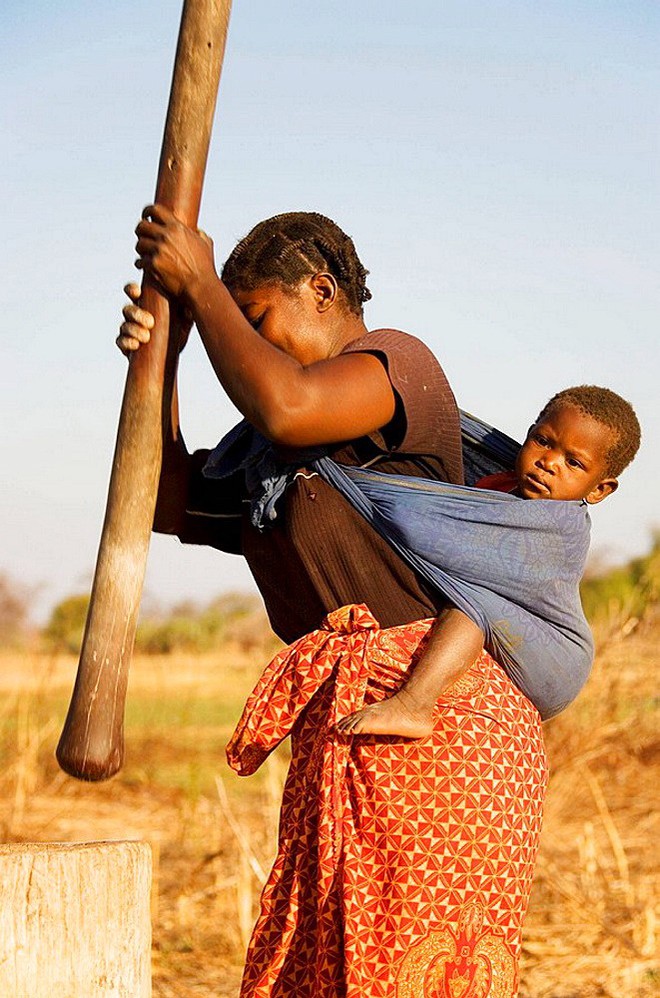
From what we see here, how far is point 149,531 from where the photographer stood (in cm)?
241

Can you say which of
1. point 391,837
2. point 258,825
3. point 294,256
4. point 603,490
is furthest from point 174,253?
point 258,825

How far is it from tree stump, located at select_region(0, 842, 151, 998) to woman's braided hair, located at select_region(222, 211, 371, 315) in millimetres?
1112

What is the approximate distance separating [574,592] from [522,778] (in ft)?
1.33

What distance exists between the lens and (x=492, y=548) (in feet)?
8.35

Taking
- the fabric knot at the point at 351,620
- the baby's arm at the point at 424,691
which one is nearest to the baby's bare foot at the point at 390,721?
the baby's arm at the point at 424,691

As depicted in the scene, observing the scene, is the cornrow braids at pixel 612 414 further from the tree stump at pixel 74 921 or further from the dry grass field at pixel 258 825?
the dry grass field at pixel 258 825

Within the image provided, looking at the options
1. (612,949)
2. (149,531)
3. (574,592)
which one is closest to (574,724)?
(612,949)

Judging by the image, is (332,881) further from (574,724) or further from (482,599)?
(574,724)

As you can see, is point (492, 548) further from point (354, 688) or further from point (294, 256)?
point (294, 256)

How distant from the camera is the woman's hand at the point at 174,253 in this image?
235 cm

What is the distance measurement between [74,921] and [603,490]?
1.33 m

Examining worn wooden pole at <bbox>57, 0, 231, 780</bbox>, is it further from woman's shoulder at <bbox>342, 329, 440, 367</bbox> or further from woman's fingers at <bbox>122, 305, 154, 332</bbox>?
woman's shoulder at <bbox>342, 329, 440, 367</bbox>

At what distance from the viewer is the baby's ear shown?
272 centimetres

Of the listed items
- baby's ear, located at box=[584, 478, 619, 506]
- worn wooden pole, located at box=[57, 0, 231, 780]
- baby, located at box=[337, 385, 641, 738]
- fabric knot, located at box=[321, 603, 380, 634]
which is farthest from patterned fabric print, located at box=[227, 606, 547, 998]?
baby's ear, located at box=[584, 478, 619, 506]
